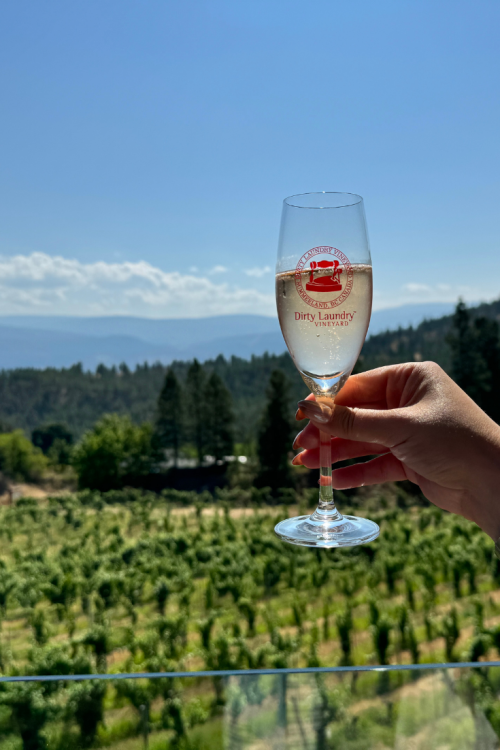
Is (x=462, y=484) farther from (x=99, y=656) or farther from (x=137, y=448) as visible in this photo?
(x=137, y=448)

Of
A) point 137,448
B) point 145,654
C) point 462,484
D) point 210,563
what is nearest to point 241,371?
point 137,448

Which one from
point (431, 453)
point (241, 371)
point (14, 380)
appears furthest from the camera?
point (14, 380)

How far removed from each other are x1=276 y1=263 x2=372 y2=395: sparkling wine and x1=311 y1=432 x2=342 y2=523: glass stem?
93mm

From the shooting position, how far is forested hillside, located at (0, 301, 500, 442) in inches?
2274

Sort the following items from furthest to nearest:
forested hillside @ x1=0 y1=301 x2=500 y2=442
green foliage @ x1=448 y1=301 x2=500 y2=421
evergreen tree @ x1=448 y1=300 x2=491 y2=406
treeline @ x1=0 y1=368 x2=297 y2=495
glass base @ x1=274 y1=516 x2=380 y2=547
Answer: forested hillside @ x1=0 y1=301 x2=500 y2=442 → treeline @ x1=0 y1=368 x2=297 y2=495 → evergreen tree @ x1=448 y1=300 x2=491 y2=406 → green foliage @ x1=448 y1=301 x2=500 y2=421 → glass base @ x1=274 y1=516 x2=380 y2=547

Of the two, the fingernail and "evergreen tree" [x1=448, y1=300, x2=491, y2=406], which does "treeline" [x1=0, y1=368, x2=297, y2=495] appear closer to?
"evergreen tree" [x1=448, y1=300, x2=491, y2=406]

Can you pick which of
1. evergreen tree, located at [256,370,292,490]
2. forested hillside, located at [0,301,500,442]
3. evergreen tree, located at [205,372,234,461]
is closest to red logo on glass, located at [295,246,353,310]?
evergreen tree, located at [256,370,292,490]

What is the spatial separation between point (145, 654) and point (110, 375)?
61535 mm

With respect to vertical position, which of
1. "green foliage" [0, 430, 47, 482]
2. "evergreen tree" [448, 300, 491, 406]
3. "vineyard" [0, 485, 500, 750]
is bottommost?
"green foliage" [0, 430, 47, 482]

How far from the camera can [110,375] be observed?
70.7 metres

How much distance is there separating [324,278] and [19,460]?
4160 cm

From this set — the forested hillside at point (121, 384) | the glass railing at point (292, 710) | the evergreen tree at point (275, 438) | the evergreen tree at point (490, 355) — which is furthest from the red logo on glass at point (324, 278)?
the forested hillside at point (121, 384)

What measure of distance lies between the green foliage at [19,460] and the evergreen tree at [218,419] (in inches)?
445

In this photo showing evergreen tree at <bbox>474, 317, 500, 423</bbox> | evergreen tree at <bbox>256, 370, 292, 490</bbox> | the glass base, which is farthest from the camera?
evergreen tree at <bbox>474, 317, 500, 423</bbox>
